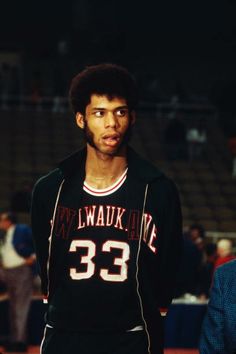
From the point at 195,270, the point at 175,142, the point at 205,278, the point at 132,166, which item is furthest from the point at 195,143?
the point at 132,166

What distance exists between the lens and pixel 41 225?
3586 millimetres

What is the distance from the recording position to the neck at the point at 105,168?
3516mm

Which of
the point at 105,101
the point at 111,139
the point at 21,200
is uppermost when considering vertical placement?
the point at 21,200

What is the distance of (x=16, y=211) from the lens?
1323cm

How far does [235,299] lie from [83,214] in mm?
672

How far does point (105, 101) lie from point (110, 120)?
0.08m

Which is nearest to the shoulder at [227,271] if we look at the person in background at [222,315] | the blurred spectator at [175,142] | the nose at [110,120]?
the person in background at [222,315]

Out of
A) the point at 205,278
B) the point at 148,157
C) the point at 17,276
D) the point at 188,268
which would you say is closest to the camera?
the point at 17,276

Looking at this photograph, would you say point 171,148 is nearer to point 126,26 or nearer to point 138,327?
point 126,26

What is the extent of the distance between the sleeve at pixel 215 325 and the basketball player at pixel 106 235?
0.37m

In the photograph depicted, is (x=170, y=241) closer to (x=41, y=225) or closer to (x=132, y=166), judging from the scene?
(x=132, y=166)

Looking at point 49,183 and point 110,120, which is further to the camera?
point 49,183

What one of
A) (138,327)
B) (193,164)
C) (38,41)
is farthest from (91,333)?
(38,41)

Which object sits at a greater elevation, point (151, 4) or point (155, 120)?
point (151, 4)
